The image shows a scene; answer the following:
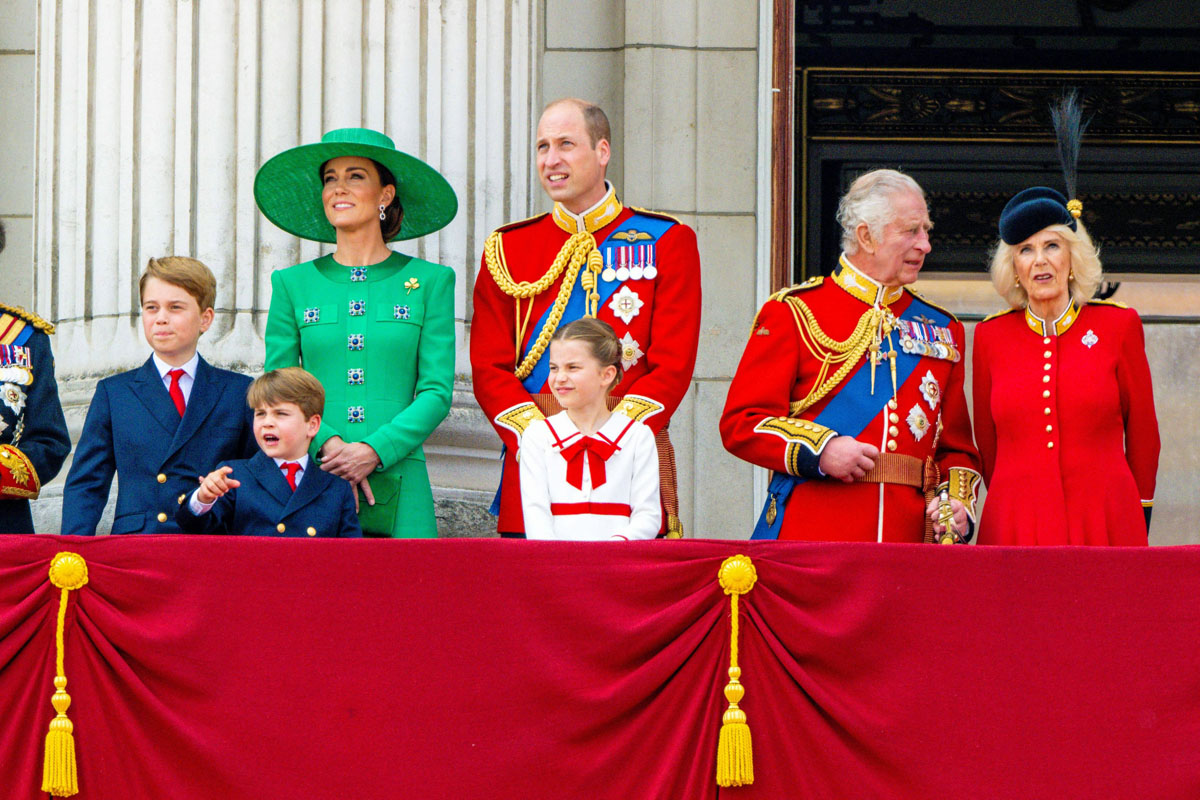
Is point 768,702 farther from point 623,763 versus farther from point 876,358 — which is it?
point 876,358

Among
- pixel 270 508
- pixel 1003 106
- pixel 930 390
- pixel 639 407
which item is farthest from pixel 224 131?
pixel 1003 106

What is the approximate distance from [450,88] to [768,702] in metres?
2.88

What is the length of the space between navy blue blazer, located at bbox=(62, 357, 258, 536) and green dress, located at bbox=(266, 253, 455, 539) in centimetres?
27

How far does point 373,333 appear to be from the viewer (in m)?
4.74

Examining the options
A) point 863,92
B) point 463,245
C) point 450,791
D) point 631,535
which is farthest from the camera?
point 863,92

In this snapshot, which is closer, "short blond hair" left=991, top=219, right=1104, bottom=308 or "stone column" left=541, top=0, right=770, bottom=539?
"short blond hair" left=991, top=219, right=1104, bottom=308

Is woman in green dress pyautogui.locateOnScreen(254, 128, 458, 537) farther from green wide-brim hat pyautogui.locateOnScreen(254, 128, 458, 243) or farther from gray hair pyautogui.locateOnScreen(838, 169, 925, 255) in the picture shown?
gray hair pyautogui.locateOnScreen(838, 169, 925, 255)

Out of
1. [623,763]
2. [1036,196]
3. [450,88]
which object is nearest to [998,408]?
[1036,196]

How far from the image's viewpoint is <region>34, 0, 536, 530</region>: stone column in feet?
18.8

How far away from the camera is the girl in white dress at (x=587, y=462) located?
4.12 m

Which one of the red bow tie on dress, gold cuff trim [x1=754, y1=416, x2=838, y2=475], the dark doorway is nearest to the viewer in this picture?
the red bow tie on dress

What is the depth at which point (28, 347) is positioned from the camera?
455 centimetres

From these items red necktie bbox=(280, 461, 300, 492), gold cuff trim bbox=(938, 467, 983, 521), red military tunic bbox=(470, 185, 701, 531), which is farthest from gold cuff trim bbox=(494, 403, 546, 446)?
gold cuff trim bbox=(938, 467, 983, 521)

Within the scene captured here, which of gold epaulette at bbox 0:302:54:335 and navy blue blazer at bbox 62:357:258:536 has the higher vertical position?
gold epaulette at bbox 0:302:54:335
